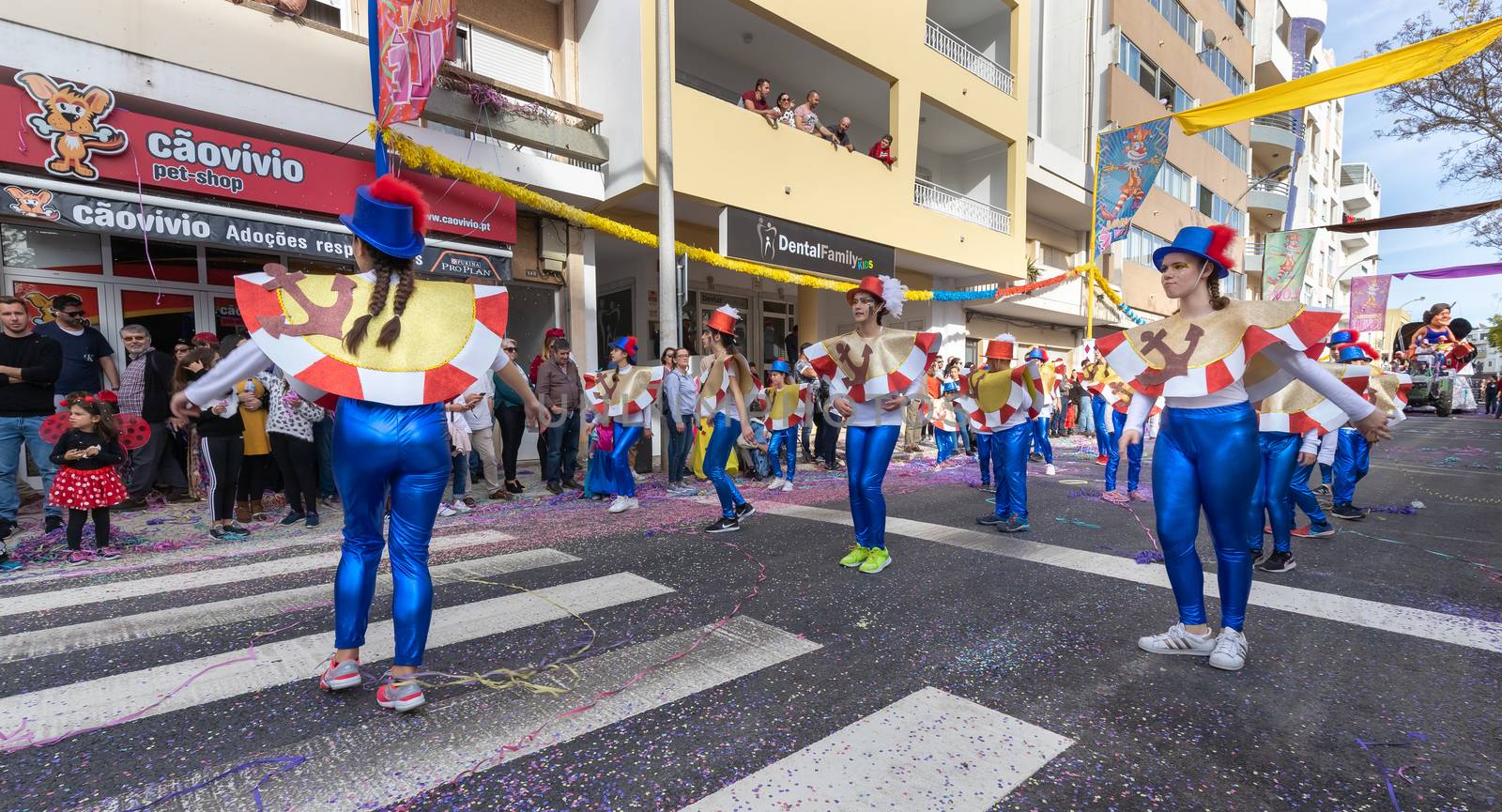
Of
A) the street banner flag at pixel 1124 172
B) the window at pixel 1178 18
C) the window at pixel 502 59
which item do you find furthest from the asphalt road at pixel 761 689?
the window at pixel 1178 18

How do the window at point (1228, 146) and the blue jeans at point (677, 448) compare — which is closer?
the blue jeans at point (677, 448)

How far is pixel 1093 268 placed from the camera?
2083cm

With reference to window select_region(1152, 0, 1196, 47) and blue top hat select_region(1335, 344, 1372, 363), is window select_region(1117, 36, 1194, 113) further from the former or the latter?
blue top hat select_region(1335, 344, 1372, 363)

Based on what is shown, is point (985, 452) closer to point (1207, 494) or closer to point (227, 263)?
point (1207, 494)

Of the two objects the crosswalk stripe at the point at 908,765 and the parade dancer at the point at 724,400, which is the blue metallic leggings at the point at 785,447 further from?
the crosswalk stripe at the point at 908,765

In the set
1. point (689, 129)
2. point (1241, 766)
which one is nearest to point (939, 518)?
point (1241, 766)

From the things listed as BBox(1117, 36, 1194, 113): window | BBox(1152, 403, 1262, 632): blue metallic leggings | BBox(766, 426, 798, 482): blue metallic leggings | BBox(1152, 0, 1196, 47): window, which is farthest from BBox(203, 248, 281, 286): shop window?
BBox(1152, 0, 1196, 47): window

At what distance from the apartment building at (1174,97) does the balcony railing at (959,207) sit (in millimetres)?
5294

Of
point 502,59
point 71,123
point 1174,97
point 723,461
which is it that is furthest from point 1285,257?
point 71,123

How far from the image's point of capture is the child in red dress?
5039mm

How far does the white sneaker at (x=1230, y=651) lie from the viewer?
2.97m

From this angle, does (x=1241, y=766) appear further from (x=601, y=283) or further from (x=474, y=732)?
(x=601, y=283)

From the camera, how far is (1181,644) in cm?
314

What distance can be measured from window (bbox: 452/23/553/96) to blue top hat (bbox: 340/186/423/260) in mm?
9119
